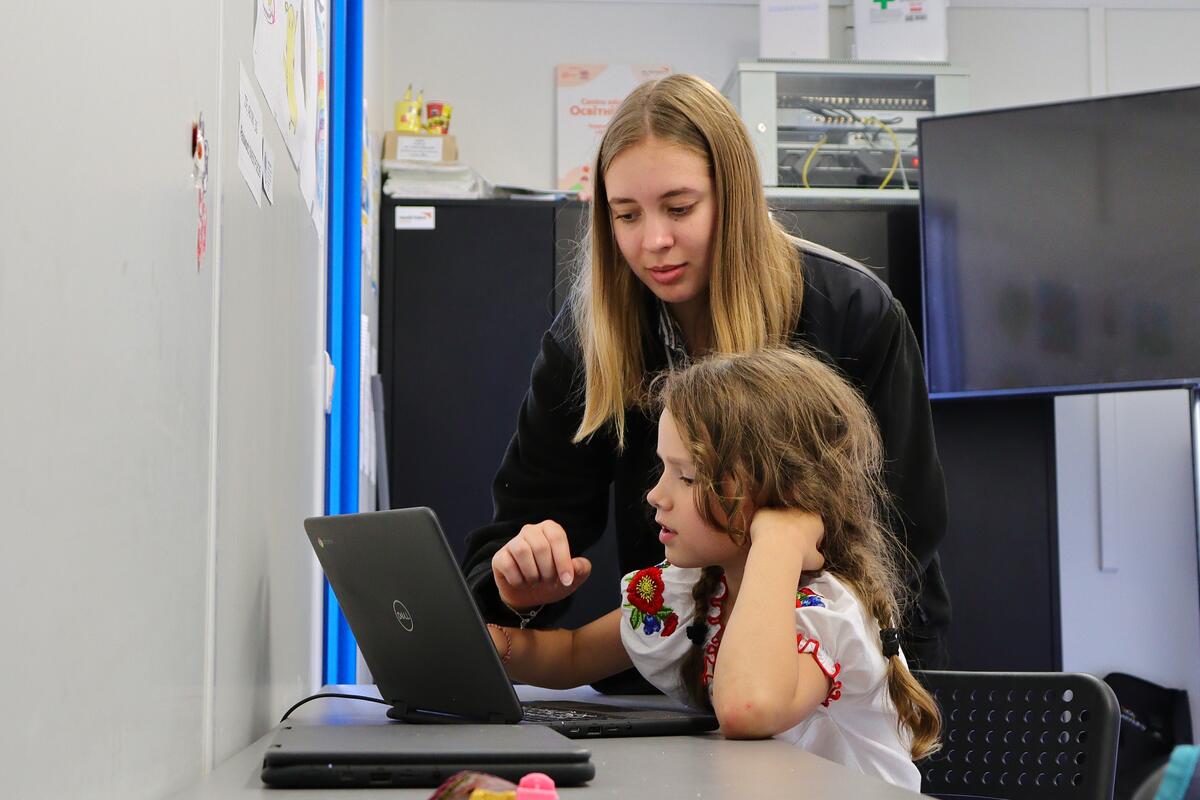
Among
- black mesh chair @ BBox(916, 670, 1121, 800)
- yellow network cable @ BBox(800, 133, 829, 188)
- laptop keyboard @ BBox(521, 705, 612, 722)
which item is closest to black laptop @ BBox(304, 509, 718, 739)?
laptop keyboard @ BBox(521, 705, 612, 722)

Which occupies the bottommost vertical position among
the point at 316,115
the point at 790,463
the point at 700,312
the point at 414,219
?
the point at 790,463

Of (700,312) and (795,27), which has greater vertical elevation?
(795,27)

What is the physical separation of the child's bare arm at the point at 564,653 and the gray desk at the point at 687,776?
12.9 inches

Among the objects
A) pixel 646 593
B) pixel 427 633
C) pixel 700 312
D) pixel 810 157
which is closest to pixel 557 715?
pixel 427 633

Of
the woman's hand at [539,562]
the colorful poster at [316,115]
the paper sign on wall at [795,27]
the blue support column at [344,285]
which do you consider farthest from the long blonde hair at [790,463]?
the paper sign on wall at [795,27]

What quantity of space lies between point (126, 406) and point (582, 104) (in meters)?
3.50

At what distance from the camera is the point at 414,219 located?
3.31 m

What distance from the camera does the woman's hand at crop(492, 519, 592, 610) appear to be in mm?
1072

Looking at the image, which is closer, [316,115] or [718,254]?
[718,254]

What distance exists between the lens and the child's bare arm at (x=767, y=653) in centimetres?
88

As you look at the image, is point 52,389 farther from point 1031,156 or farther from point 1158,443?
point 1158,443

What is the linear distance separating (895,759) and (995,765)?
193mm

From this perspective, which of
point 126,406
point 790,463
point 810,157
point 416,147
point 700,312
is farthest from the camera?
point 810,157

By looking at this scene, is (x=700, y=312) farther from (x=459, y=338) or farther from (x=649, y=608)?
(x=459, y=338)
